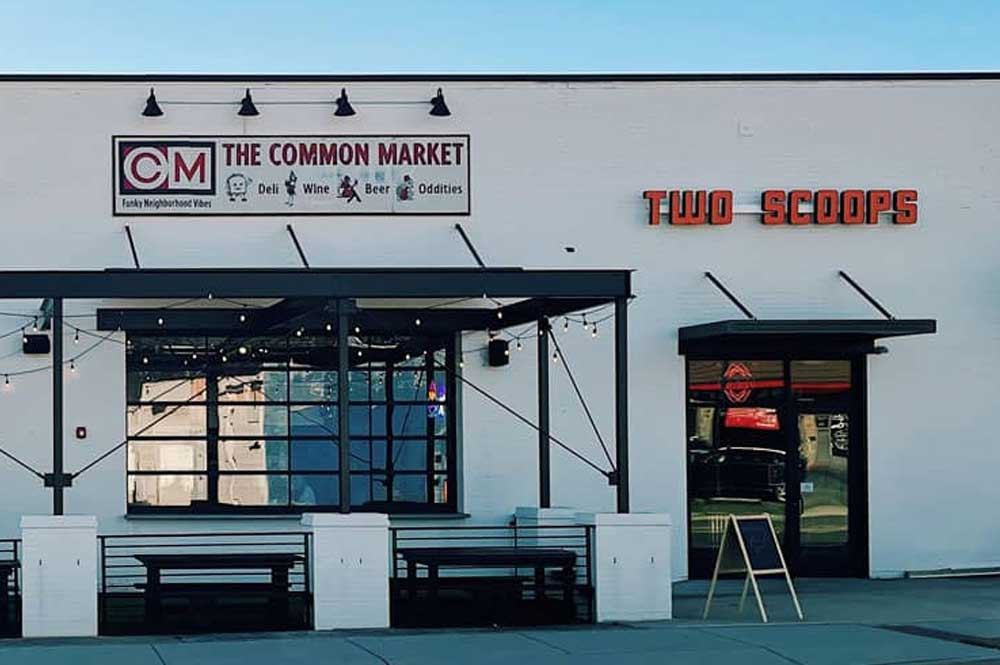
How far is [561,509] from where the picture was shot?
19.1 meters

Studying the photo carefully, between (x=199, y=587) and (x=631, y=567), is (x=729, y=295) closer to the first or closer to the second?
(x=631, y=567)

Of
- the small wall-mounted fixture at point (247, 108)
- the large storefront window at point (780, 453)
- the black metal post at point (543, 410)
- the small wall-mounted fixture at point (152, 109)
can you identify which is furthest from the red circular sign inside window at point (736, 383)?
the small wall-mounted fixture at point (152, 109)

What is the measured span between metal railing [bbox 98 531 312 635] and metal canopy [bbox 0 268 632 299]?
257 centimetres

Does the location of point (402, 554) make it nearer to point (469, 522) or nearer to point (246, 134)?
point (469, 522)

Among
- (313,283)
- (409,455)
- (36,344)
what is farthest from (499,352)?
(36,344)

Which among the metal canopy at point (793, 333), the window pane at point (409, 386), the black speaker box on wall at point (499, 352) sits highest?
the metal canopy at point (793, 333)

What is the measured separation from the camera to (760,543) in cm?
1673

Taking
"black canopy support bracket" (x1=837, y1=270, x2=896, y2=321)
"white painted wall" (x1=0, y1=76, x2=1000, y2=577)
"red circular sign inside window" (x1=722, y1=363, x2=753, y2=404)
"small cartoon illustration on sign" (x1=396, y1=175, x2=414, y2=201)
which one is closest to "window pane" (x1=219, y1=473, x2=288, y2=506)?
"white painted wall" (x1=0, y1=76, x2=1000, y2=577)

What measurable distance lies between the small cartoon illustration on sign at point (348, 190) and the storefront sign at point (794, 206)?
3.48 meters

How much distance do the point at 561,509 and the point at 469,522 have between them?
140 cm

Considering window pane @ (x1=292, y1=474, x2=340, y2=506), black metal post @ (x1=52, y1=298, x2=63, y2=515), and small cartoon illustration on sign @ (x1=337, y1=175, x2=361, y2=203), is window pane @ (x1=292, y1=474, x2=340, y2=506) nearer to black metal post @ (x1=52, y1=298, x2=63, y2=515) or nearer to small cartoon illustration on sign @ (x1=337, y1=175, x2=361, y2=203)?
small cartoon illustration on sign @ (x1=337, y1=175, x2=361, y2=203)

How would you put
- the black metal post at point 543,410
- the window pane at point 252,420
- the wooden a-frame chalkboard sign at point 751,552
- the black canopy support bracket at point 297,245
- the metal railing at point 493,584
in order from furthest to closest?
the window pane at point 252,420 → the black canopy support bracket at point 297,245 → the black metal post at point 543,410 → the metal railing at point 493,584 → the wooden a-frame chalkboard sign at point 751,552

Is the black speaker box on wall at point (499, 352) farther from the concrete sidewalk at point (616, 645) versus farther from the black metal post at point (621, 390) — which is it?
the concrete sidewalk at point (616, 645)

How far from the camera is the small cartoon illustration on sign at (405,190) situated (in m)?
20.1
